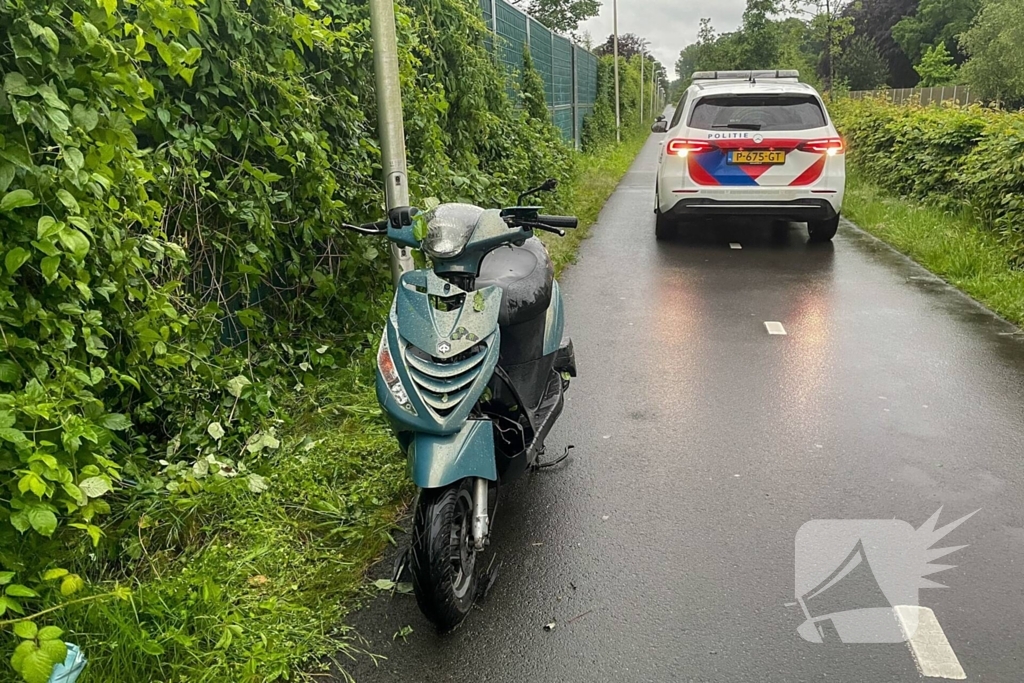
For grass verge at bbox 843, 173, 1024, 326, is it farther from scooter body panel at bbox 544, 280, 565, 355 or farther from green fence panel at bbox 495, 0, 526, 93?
green fence panel at bbox 495, 0, 526, 93

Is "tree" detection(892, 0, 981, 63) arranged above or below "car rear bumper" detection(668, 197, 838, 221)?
above

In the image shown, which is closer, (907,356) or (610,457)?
(610,457)

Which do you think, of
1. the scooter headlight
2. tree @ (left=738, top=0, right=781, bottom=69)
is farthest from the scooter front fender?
tree @ (left=738, top=0, right=781, bottom=69)

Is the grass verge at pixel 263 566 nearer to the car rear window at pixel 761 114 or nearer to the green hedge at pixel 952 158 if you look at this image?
the car rear window at pixel 761 114

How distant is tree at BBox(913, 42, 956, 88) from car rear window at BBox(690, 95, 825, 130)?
1988 inches

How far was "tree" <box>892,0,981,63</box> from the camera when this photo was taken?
57469mm

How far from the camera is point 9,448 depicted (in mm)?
2521

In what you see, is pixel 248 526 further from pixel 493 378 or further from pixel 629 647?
pixel 629 647

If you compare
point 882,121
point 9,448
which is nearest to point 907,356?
point 9,448

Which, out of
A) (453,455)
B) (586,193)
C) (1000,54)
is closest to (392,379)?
(453,455)

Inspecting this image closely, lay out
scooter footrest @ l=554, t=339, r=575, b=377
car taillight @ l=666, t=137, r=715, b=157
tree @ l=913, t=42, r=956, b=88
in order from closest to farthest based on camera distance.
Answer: scooter footrest @ l=554, t=339, r=575, b=377, car taillight @ l=666, t=137, r=715, b=157, tree @ l=913, t=42, r=956, b=88

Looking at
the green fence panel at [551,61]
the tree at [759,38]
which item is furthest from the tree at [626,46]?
the green fence panel at [551,61]

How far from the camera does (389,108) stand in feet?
15.9

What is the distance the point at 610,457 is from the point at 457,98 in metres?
4.26
